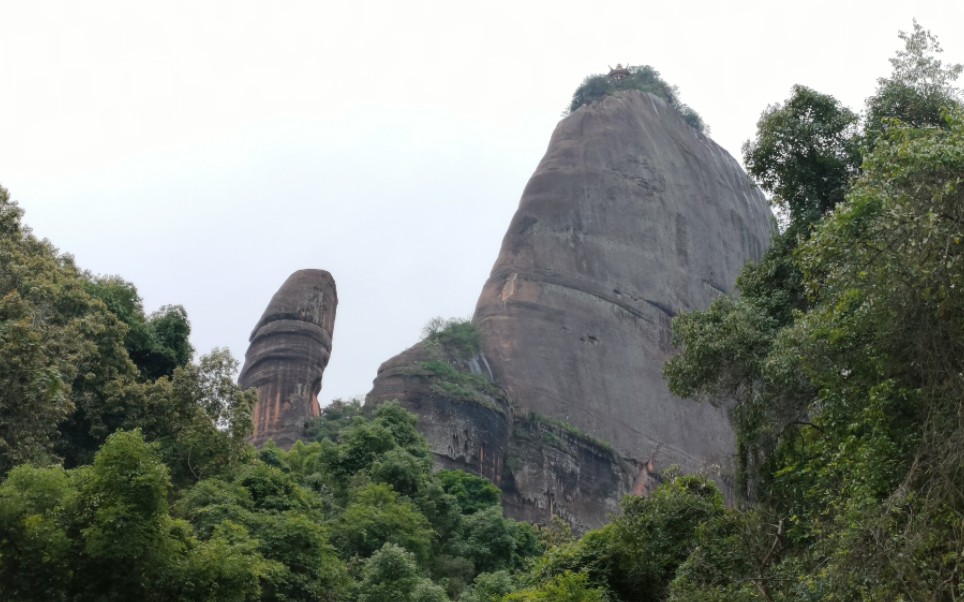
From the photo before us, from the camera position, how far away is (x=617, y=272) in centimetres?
5794

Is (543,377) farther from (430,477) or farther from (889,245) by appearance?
(889,245)

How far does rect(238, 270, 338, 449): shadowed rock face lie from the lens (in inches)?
1724

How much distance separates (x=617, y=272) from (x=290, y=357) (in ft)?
64.2

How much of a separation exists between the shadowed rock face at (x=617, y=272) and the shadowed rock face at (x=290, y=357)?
352 inches

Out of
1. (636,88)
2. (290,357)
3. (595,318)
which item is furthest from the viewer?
(636,88)

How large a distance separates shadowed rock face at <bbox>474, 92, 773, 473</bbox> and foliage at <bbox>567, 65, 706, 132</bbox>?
131 cm

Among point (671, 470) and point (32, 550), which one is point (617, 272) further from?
point (32, 550)

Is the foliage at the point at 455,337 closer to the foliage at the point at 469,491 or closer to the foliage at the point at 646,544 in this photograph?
the foliage at the point at 469,491

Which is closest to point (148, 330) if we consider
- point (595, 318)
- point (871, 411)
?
point (871, 411)

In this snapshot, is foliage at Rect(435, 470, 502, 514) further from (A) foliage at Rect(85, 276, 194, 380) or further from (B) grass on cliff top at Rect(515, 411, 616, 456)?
(B) grass on cliff top at Rect(515, 411, 616, 456)

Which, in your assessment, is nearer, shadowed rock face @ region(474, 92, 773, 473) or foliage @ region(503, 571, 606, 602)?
foliage @ region(503, 571, 606, 602)

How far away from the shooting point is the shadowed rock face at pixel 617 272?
5194 cm

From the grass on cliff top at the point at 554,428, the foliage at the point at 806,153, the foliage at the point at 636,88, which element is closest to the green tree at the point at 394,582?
the foliage at the point at 806,153

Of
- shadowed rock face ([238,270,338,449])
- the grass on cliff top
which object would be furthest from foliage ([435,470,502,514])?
the grass on cliff top
